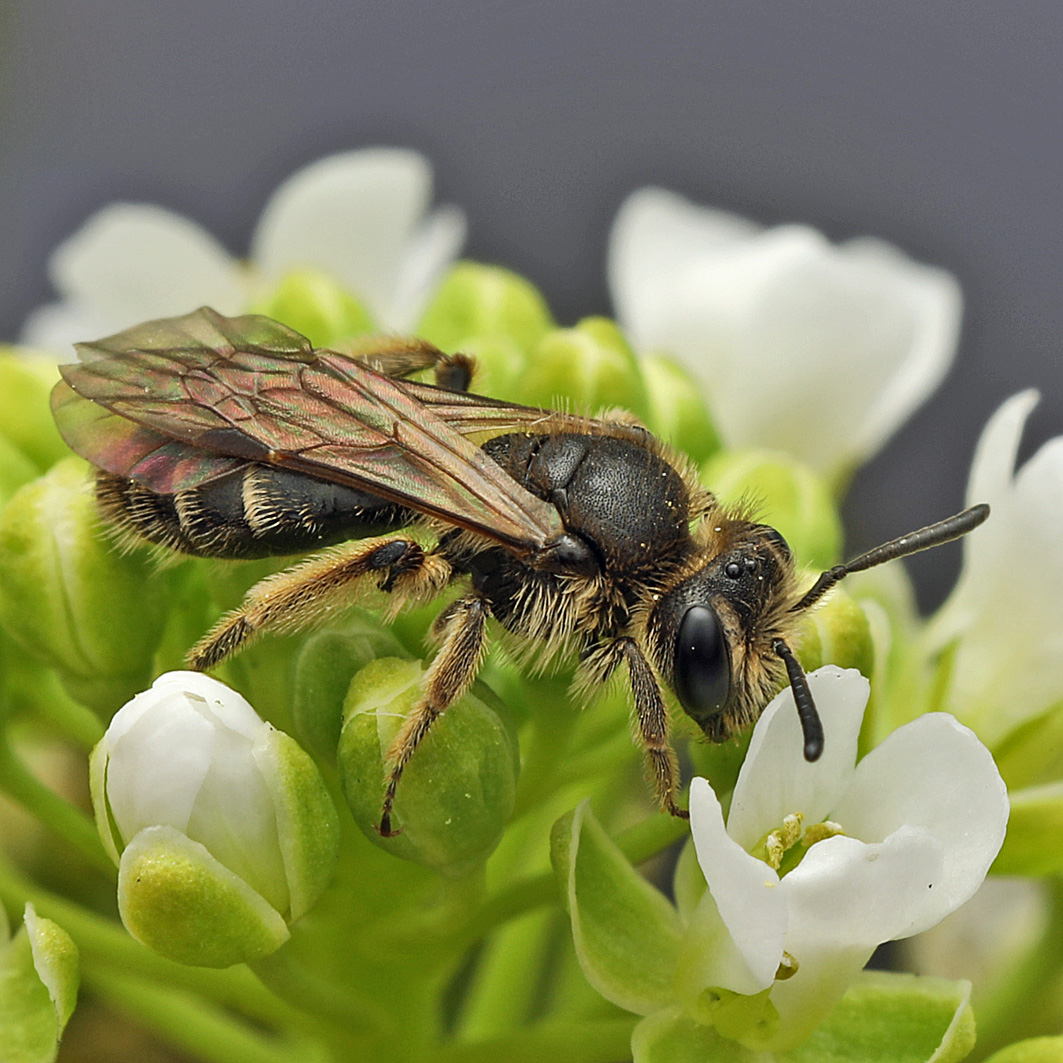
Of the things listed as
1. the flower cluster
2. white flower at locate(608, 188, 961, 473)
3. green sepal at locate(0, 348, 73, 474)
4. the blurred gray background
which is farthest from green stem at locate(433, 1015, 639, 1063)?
the blurred gray background

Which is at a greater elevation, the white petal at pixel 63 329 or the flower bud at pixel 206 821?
the flower bud at pixel 206 821

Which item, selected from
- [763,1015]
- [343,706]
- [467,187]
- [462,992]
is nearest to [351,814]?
[343,706]

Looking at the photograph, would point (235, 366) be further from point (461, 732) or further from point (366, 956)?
point (366, 956)

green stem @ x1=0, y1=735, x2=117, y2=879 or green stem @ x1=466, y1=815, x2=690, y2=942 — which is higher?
green stem @ x1=466, y1=815, x2=690, y2=942

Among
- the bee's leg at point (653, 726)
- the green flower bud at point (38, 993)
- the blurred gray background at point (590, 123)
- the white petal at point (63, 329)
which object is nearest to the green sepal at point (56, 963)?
the green flower bud at point (38, 993)

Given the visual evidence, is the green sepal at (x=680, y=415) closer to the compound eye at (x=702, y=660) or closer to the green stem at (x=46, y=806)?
the compound eye at (x=702, y=660)

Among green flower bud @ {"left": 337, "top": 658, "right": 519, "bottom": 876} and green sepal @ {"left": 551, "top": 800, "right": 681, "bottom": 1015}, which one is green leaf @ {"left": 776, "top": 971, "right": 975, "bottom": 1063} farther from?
green flower bud @ {"left": 337, "top": 658, "right": 519, "bottom": 876}

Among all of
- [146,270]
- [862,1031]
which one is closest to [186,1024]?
[862,1031]
